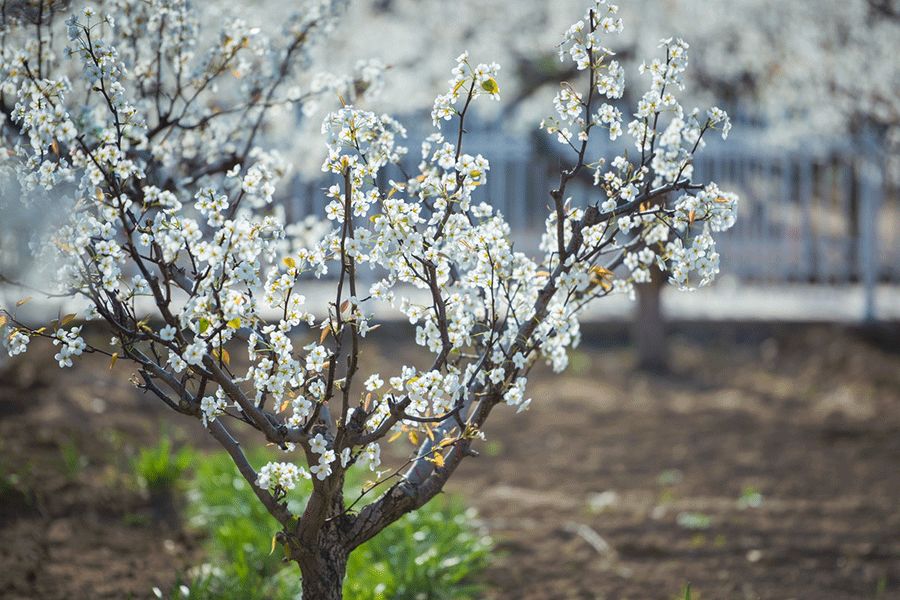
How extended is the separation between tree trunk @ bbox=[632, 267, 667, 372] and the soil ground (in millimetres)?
176

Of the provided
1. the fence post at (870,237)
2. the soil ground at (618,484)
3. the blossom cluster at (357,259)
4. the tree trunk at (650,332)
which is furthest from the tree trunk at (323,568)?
the fence post at (870,237)

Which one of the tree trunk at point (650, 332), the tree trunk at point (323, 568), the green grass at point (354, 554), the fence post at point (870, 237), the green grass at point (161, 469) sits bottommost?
the tree trunk at point (323, 568)

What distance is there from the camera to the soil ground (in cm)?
374

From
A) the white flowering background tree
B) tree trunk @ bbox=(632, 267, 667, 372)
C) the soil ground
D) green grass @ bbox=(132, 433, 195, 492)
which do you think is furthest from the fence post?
the white flowering background tree

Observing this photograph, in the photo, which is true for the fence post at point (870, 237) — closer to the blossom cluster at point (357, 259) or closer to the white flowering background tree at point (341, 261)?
the white flowering background tree at point (341, 261)

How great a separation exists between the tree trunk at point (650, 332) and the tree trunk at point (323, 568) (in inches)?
210

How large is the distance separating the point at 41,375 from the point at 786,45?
5.54 metres

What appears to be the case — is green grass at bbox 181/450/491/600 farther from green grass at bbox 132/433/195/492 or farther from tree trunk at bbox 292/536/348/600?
tree trunk at bbox 292/536/348/600

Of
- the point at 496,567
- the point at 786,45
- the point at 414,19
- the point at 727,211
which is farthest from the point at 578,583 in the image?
the point at 414,19

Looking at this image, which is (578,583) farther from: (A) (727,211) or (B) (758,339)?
(B) (758,339)

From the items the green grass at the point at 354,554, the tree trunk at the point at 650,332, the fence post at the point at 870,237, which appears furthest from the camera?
the fence post at the point at 870,237

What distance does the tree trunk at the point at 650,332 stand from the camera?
24.7ft

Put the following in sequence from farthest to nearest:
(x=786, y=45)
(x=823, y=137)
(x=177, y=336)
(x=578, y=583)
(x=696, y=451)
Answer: (x=823, y=137) < (x=786, y=45) < (x=696, y=451) < (x=578, y=583) < (x=177, y=336)

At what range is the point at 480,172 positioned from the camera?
89.0 inches
